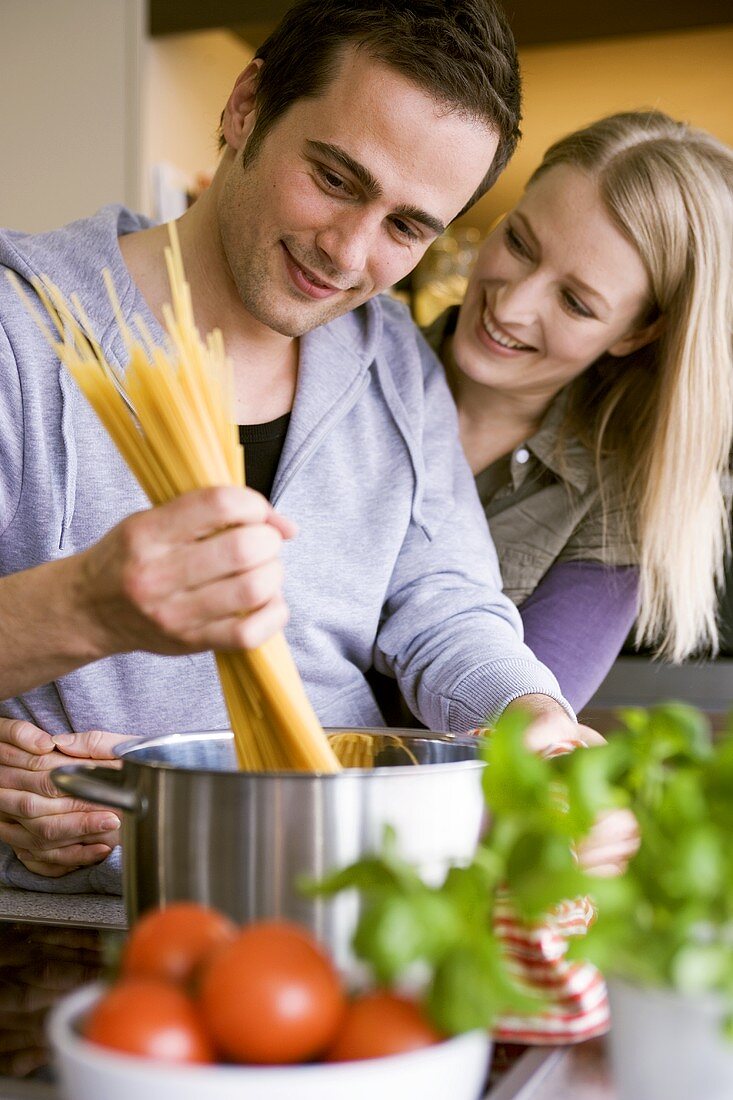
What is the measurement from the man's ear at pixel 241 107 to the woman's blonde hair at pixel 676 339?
0.49 m

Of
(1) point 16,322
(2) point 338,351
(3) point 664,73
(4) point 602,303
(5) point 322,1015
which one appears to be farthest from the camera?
(3) point 664,73

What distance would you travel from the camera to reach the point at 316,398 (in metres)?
1.36

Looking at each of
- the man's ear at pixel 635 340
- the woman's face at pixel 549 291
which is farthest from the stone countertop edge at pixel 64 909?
the man's ear at pixel 635 340

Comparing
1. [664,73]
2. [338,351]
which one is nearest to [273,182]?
[338,351]

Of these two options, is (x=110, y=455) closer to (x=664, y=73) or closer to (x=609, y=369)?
(x=609, y=369)

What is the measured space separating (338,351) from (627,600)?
0.58 meters

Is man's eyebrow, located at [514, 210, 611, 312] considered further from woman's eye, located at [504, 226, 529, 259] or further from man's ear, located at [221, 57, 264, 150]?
man's ear, located at [221, 57, 264, 150]

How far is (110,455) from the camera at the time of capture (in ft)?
3.99

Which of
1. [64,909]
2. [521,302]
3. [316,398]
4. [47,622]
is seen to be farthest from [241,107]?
[64,909]

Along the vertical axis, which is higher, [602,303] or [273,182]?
[273,182]

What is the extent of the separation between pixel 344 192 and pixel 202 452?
25.0 inches

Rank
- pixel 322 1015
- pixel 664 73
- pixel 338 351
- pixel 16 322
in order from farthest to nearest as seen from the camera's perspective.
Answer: pixel 664 73 < pixel 338 351 < pixel 16 322 < pixel 322 1015

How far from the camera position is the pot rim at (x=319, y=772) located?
1.87ft

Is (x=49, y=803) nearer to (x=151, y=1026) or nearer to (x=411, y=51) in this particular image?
(x=151, y=1026)
